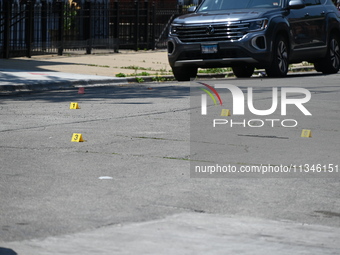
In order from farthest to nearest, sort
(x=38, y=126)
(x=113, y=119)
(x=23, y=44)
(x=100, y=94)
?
(x=23, y=44), (x=100, y=94), (x=113, y=119), (x=38, y=126)

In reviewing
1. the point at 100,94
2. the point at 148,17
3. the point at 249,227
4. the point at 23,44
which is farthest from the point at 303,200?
the point at 148,17

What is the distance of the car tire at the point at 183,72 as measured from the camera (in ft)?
63.4

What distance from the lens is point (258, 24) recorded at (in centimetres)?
1858

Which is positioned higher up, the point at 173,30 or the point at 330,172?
the point at 173,30

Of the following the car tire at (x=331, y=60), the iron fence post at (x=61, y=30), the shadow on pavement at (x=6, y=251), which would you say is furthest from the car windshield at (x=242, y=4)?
the shadow on pavement at (x=6, y=251)

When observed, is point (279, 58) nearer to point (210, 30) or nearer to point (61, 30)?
point (210, 30)

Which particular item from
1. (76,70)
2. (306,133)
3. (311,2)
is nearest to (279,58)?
(311,2)

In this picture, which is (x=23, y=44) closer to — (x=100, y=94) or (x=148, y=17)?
(x=148, y=17)

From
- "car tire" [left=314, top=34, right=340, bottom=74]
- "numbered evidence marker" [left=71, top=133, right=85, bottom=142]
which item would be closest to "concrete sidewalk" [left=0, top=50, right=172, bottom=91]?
"car tire" [left=314, top=34, right=340, bottom=74]

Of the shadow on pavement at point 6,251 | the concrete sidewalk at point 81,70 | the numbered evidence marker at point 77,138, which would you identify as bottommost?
the shadow on pavement at point 6,251

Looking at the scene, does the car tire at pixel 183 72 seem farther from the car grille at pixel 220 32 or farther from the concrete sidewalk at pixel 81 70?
the car grille at pixel 220 32

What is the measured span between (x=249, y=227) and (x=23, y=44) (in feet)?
69.4

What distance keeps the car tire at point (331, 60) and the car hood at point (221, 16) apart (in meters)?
2.65

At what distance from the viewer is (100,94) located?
15820 mm
